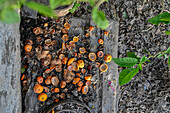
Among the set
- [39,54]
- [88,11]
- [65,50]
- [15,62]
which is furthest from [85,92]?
[88,11]

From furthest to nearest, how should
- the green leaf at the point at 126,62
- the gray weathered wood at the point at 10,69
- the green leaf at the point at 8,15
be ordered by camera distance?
the gray weathered wood at the point at 10,69 → the green leaf at the point at 126,62 → the green leaf at the point at 8,15

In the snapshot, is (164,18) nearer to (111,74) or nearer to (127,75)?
(127,75)

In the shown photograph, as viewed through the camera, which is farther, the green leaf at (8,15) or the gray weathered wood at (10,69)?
the gray weathered wood at (10,69)

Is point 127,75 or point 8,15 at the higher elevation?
point 8,15

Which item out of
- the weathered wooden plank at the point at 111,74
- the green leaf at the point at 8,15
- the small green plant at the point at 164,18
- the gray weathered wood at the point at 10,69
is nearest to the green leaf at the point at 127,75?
the small green plant at the point at 164,18

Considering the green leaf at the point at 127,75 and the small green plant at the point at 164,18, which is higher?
the small green plant at the point at 164,18

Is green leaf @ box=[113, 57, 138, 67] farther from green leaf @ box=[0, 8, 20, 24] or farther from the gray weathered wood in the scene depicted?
the gray weathered wood

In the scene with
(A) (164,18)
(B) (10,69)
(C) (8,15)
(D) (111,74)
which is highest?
(A) (164,18)

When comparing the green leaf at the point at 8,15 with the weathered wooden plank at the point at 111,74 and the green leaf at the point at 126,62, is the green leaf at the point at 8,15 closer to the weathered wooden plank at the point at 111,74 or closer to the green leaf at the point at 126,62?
the green leaf at the point at 126,62

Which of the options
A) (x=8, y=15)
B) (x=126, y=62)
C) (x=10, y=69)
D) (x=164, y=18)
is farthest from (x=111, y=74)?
(x=8, y=15)
